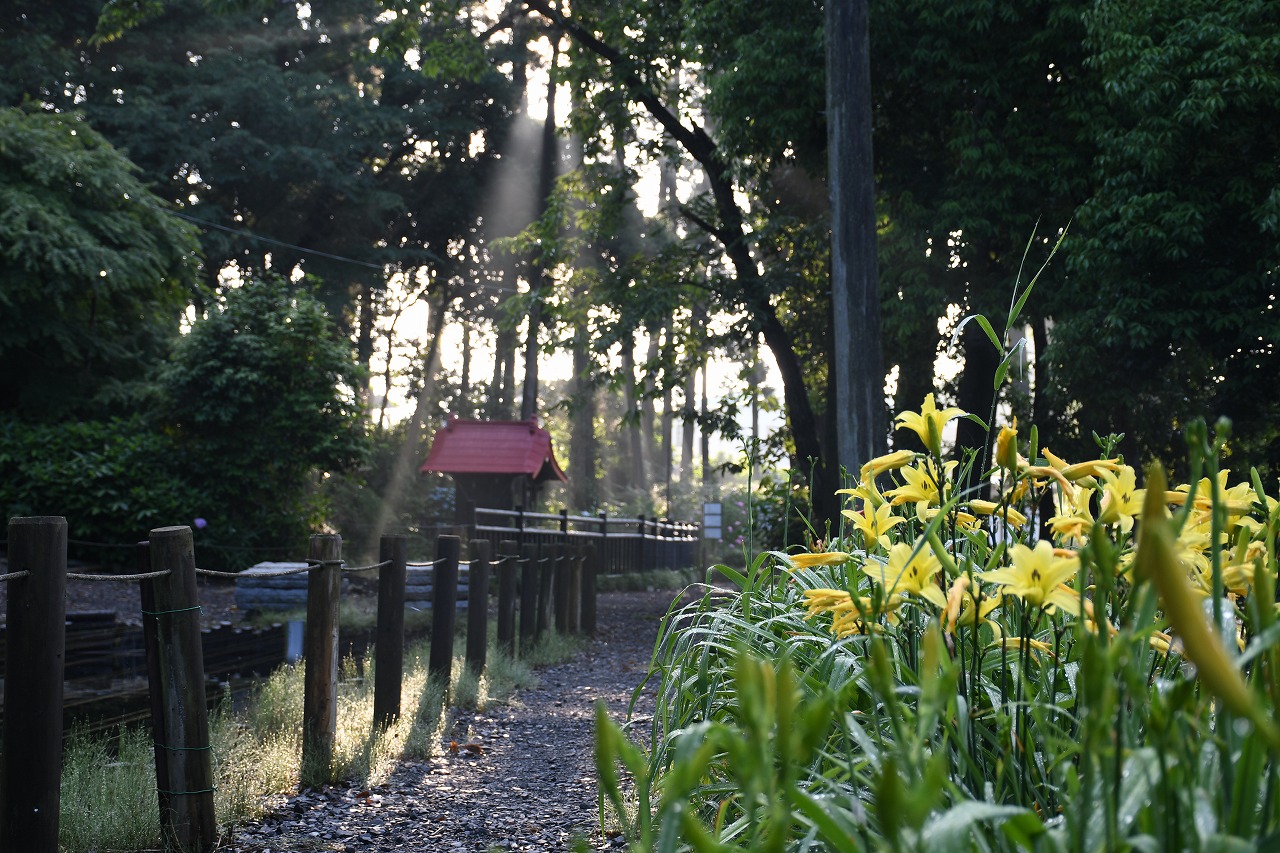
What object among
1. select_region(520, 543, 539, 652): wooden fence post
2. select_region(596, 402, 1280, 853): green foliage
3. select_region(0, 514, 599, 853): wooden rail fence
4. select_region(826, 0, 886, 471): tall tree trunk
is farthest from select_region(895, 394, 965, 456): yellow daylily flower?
select_region(520, 543, 539, 652): wooden fence post

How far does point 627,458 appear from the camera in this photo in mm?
43438

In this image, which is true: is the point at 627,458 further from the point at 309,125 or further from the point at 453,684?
the point at 453,684

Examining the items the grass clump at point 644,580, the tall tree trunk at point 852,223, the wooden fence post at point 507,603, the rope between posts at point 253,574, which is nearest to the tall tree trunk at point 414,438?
the grass clump at point 644,580

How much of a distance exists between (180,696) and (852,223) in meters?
6.20

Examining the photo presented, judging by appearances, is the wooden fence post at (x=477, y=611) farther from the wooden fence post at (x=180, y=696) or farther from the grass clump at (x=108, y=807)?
the wooden fence post at (x=180, y=696)

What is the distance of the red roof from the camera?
20297mm

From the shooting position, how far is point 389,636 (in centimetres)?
509

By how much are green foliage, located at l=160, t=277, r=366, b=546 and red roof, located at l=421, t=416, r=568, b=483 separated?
464cm

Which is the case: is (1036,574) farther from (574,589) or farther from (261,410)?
(261,410)

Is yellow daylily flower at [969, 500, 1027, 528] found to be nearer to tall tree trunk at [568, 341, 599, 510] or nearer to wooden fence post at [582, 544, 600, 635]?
wooden fence post at [582, 544, 600, 635]

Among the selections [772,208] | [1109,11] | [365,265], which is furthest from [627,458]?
[1109,11]

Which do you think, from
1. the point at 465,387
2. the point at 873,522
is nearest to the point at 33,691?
the point at 873,522

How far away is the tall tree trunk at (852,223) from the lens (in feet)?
26.8

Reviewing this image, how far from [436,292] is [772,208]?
15292mm
